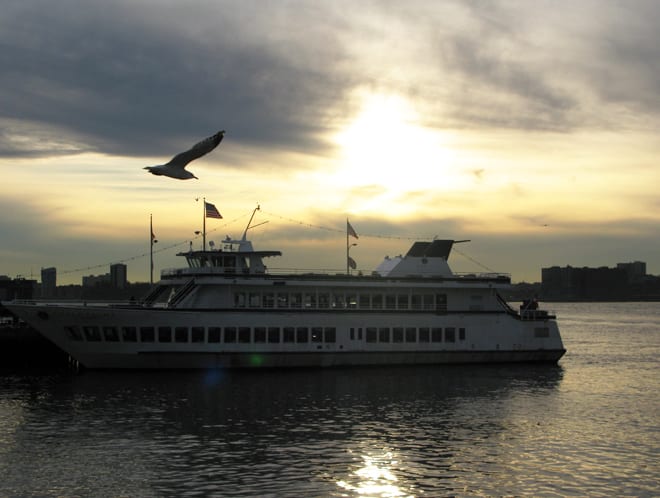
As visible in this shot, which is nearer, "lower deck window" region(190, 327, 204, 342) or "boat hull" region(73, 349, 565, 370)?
"boat hull" region(73, 349, 565, 370)

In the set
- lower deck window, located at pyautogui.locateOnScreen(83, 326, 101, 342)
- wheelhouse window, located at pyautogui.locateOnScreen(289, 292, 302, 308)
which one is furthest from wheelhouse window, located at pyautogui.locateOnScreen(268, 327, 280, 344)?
lower deck window, located at pyautogui.locateOnScreen(83, 326, 101, 342)

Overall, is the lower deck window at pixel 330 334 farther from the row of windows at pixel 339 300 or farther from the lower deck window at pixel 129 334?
the lower deck window at pixel 129 334

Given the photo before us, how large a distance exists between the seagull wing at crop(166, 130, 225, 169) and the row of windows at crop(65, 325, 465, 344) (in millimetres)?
17272

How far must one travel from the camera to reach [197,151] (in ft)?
93.5

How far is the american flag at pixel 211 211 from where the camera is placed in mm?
47378

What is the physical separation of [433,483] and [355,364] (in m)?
24.5

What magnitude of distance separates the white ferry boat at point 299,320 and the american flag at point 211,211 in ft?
5.48

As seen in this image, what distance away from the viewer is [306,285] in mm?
46812

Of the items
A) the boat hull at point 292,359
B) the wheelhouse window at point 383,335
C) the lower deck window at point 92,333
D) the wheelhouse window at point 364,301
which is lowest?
the boat hull at point 292,359

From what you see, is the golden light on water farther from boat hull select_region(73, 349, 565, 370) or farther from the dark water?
boat hull select_region(73, 349, 565, 370)

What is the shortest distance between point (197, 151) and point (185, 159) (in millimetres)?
698

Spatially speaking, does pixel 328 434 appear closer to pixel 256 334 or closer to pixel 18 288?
pixel 256 334

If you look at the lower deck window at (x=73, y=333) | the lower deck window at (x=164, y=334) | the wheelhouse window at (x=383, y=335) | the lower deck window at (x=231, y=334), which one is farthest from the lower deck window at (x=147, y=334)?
the wheelhouse window at (x=383, y=335)

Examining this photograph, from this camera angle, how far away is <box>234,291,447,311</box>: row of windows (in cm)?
4644
